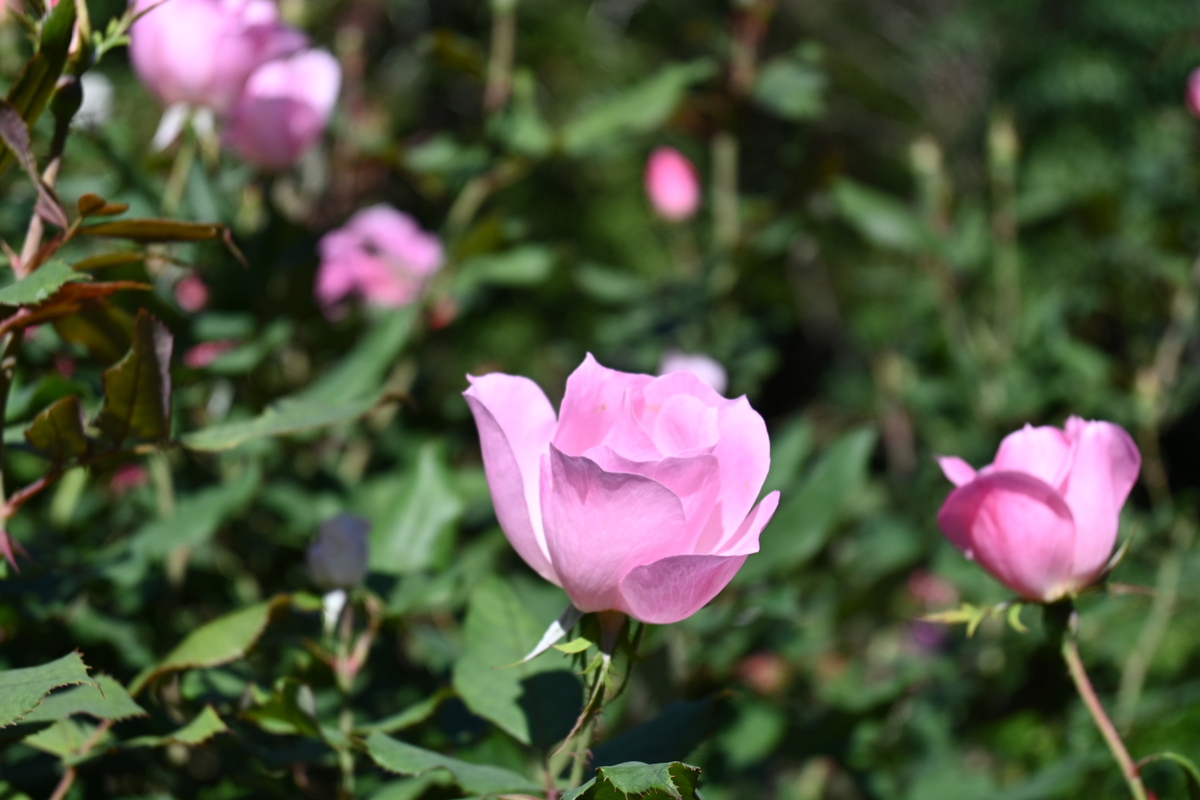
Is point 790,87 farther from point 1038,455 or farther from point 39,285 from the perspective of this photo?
point 39,285

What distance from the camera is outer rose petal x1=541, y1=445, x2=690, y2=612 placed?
0.28 m

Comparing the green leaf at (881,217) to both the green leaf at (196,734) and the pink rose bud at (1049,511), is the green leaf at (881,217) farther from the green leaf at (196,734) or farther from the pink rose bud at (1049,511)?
the green leaf at (196,734)

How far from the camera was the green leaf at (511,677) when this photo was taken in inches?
14.8

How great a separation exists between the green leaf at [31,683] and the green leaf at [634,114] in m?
0.59

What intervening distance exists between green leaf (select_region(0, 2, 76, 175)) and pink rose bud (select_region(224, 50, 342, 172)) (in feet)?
0.80

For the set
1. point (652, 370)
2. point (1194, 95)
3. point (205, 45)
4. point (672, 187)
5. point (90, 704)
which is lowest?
point (652, 370)

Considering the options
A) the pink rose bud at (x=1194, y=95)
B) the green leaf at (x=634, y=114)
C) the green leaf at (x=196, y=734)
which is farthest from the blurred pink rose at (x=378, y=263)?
the pink rose bud at (x=1194, y=95)

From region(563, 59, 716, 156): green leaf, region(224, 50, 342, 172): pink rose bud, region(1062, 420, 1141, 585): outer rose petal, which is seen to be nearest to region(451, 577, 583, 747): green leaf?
region(1062, 420, 1141, 585): outer rose petal

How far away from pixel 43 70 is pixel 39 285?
9cm

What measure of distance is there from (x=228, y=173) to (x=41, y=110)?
1.49 feet

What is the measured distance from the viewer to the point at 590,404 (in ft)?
1.02

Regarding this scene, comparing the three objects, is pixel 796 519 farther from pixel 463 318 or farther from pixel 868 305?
pixel 868 305

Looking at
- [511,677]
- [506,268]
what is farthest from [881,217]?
[511,677]

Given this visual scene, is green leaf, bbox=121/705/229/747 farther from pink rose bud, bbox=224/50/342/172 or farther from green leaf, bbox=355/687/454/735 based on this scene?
pink rose bud, bbox=224/50/342/172
